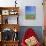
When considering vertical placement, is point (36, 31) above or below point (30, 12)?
below

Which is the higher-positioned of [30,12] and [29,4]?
[29,4]

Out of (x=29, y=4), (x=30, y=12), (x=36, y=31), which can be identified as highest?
(x=29, y=4)

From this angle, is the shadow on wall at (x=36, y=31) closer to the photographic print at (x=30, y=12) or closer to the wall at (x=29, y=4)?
the wall at (x=29, y=4)

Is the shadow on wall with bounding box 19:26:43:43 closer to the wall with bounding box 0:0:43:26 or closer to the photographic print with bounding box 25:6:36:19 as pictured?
the wall with bounding box 0:0:43:26

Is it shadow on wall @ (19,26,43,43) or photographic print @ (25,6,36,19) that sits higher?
photographic print @ (25,6,36,19)

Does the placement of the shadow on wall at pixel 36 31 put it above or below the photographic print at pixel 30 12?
below

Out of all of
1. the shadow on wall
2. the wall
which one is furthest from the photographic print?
the shadow on wall

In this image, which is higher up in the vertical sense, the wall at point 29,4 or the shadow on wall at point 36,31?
the wall at point 29,4

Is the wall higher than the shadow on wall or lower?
higher

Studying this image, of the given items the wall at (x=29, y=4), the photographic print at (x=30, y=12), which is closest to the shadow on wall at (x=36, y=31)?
the wall at (x=29, y=4)

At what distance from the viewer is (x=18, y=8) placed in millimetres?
5023

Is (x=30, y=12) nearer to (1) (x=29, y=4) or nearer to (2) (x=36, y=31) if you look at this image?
(1) (x=29, y=4)

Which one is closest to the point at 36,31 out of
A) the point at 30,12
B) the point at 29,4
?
the point at 30,12

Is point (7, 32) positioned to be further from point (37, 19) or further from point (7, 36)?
point (37, 19)
